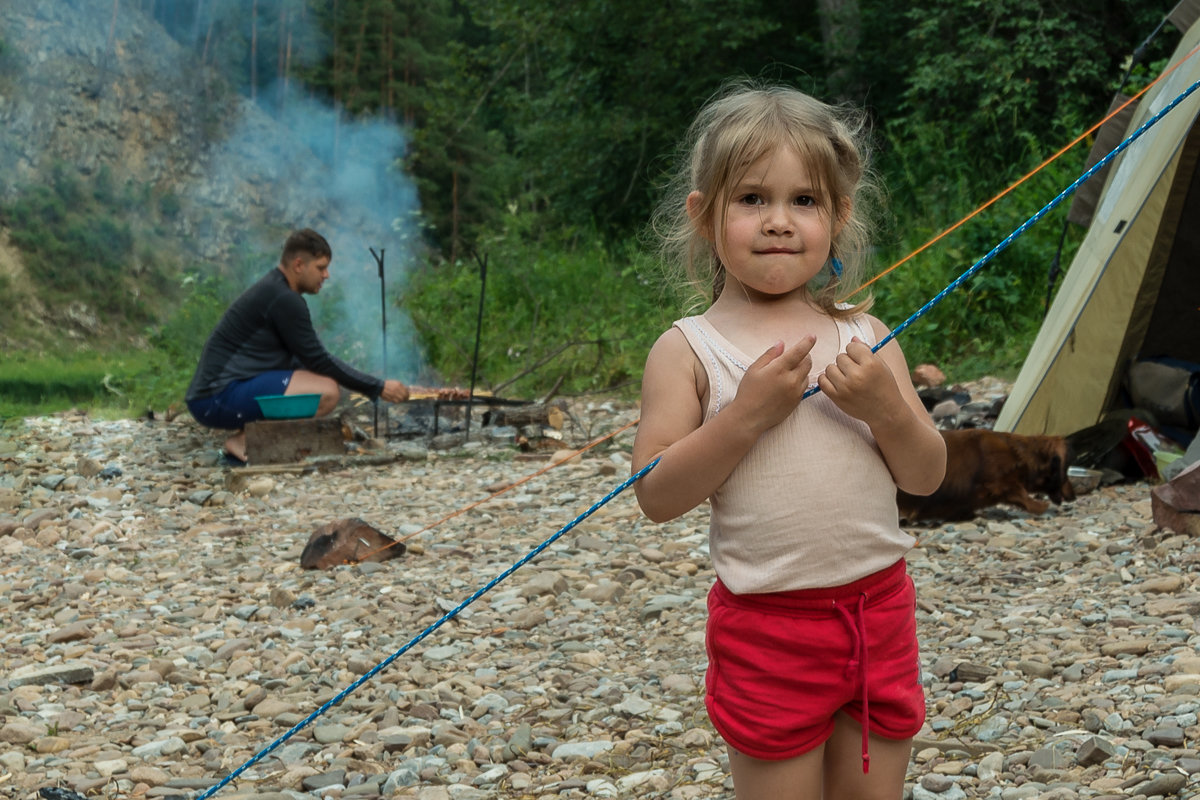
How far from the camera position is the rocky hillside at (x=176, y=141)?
474 inches

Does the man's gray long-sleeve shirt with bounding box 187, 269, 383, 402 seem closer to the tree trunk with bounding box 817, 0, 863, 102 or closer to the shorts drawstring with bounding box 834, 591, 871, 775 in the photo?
the shorts drawstring with bounding box 834, 591, 871, 775

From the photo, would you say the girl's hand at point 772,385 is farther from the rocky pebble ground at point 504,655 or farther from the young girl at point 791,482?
the rocky pebble ground at point 504,655

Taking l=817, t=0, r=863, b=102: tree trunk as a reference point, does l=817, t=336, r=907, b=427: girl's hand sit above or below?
below

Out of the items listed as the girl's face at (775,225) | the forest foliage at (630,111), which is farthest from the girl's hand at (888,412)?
the forest foliage at (630,111)

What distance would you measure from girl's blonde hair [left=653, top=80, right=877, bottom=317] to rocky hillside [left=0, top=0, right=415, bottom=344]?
10934mm

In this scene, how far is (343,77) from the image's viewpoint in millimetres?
14609

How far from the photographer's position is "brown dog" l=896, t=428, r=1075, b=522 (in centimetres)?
488

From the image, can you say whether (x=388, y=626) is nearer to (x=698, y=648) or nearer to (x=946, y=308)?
(x=698, y=648)

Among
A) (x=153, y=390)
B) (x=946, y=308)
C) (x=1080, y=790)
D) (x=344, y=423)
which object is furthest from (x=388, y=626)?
(x=153, y=390)

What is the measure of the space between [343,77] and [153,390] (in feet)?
19.3

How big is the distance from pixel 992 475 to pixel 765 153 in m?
3.54

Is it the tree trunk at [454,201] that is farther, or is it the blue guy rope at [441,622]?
the tree trunk at [454,201]

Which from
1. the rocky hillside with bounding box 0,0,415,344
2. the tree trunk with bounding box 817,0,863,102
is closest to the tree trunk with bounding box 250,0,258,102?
the rocky hillside with bounding box 0,0,415,344

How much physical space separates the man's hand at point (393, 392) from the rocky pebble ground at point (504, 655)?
1246 millimetres
